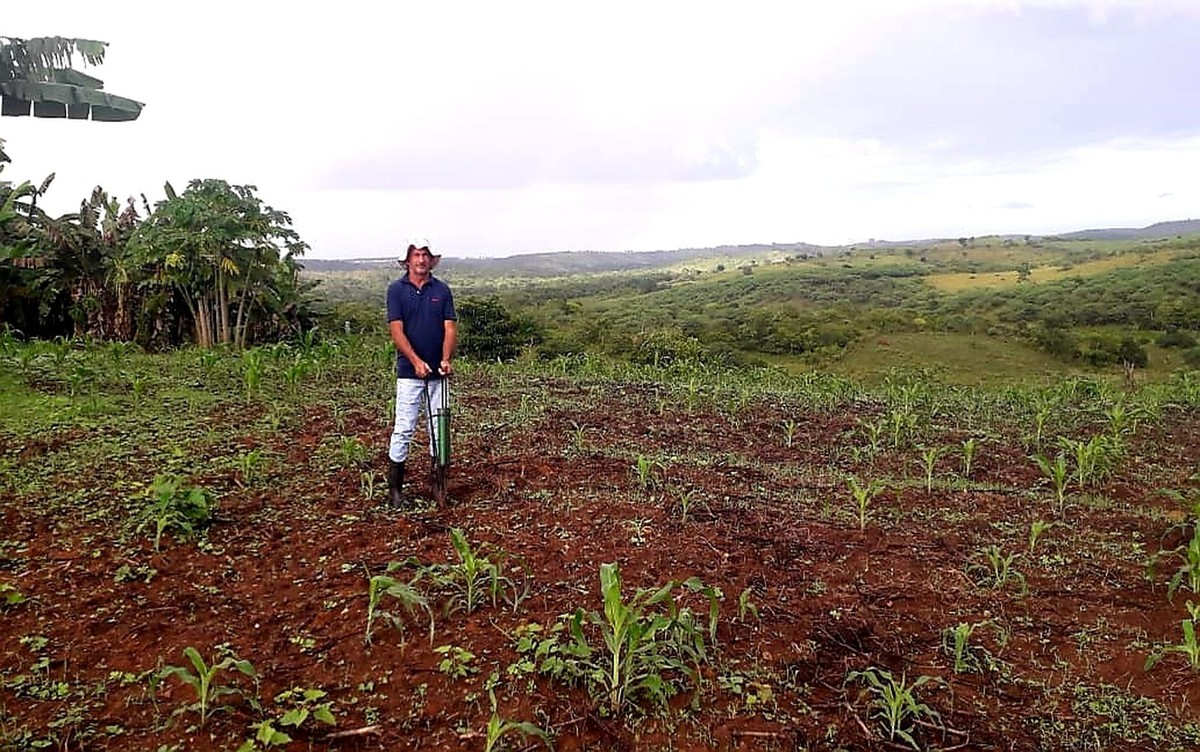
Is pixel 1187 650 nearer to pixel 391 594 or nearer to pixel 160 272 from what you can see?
pixel 391 594

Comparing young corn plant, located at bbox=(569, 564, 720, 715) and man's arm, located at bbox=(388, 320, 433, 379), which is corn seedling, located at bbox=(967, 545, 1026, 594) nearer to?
young corn plant, located at bbox=(569, 564, 720, 715)

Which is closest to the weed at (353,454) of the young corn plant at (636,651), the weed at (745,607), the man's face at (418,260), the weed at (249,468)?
the weed at (249,468)

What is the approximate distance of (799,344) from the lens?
30.1m

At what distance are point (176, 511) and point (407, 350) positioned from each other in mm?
1499

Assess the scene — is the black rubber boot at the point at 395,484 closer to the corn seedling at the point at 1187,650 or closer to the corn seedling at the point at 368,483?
the corn seedling at the point at 368,483

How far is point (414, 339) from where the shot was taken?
490 centimetres

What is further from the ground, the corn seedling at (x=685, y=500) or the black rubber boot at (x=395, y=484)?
the black rubber boot at (x=395, y=484)

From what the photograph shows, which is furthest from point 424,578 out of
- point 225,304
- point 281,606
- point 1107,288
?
point 1107,288

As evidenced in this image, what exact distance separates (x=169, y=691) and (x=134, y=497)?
7.39 ft

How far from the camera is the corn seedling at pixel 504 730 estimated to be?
257 centimetres

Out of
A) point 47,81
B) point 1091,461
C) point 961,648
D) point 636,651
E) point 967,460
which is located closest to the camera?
point 636,651

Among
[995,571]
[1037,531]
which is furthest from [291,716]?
[1037,531]

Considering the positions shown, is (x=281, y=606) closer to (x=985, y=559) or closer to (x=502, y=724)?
(x=502, y=724)

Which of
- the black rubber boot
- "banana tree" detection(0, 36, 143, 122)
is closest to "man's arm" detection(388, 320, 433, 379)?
the black rubber boot
